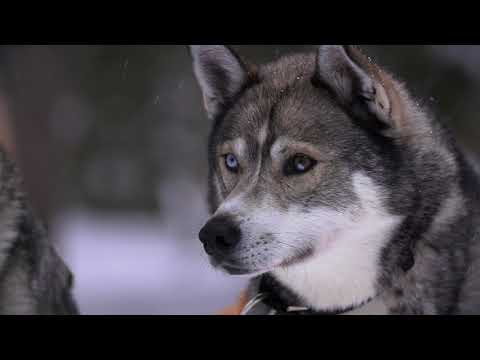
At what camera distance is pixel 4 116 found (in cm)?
812

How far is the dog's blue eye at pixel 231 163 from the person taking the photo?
11.0ft

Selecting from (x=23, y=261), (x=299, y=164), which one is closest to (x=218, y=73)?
(x=299, y=164)

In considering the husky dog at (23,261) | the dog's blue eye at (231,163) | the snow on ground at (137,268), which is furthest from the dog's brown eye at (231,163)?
the snow on ground at (137,268)

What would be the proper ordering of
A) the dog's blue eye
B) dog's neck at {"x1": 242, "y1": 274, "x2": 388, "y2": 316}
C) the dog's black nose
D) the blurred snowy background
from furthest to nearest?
the blurred snowy background < the dog's blue eye < dog's neck at {"x1": 242, "y1": 274, "x2": 388, "y2": 316} < the dog's black nose

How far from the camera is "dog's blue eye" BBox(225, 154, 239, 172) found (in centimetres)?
336

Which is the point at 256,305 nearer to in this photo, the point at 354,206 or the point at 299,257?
the point at 299,257

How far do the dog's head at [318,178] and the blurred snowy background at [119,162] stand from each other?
212 inches

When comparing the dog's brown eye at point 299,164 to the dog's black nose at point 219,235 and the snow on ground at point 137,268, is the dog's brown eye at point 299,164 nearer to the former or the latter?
the dog's black nose at point 219,235

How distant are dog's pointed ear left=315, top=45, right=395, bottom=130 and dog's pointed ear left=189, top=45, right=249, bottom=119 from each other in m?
0.51

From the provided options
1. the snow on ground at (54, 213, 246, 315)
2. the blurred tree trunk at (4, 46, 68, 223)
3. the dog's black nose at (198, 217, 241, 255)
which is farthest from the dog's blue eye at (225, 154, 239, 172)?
the blurred tree trunk at (4, 46, 68, 223)

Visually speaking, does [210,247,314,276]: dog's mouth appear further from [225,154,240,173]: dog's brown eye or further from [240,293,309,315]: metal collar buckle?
[225,154,240,173]: dog's brown eye

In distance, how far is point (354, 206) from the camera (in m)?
3.04
